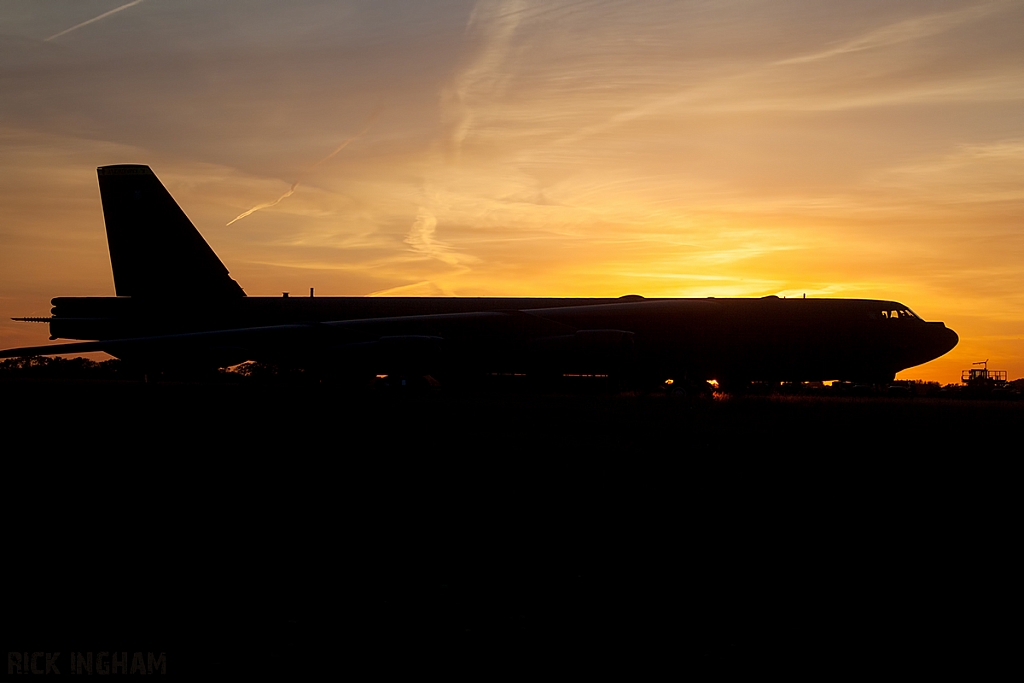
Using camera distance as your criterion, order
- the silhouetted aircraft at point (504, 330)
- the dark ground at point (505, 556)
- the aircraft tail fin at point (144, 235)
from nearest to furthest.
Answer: the dark ground at point (505, 556), the silhouetted aircraft at point (504, 330), the aircraft tail fin at point (144, 235)

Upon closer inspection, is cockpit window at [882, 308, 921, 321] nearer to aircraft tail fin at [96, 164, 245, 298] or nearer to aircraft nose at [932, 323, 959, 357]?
aircraft nose at [932, 323, 959, 357]

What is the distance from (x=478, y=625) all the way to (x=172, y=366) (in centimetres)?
2684

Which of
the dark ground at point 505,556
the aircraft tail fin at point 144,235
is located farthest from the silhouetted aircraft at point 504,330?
the dark ground at point 505,556

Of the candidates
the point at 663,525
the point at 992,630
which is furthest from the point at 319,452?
the point at 992,630

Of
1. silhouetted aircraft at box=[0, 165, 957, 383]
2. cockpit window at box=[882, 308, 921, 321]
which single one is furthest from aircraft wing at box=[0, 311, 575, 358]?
cockpit window at box=[882, 308, 921, 321]

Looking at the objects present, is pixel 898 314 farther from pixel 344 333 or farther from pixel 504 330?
pixel 344 333

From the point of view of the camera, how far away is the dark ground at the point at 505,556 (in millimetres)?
4797

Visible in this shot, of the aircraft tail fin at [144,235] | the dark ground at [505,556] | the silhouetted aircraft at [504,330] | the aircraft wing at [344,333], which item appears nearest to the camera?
the dark ground at [505,556]

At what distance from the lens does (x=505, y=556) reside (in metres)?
6.61

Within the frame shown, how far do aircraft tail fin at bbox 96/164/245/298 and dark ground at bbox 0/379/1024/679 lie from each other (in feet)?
69.6

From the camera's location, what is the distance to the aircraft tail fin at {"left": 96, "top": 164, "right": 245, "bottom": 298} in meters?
33.6

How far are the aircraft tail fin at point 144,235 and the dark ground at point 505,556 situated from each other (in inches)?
835

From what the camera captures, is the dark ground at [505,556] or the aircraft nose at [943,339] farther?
the aircraft nose at [943,339]

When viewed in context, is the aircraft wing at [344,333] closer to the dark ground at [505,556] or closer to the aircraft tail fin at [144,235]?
the aircraft tail fin at [144,235]
